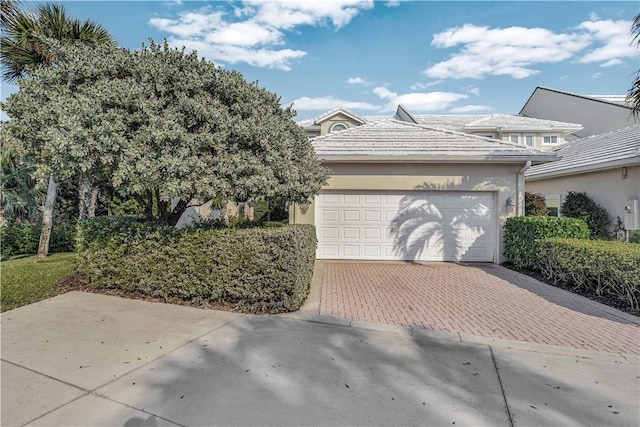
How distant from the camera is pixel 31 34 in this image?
8.95 meters

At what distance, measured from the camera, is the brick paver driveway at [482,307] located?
15.2 ft

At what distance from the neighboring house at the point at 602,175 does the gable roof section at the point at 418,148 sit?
1823 mm

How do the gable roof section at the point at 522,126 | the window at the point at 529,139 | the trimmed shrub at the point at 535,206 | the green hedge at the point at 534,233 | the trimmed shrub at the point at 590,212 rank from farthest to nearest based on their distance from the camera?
the window at the point at 529,139 → the gable roof section at the point at 522,126 → the trimmed shrub at the point at 535,206 → the trimmed shrub at the point at 590,212 → the green hedge at the point at 534,233

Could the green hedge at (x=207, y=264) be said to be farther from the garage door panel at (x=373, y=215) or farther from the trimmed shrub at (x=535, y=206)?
the trimmed shrub at (x=535, y=206)

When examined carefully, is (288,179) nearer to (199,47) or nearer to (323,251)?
(199,47)

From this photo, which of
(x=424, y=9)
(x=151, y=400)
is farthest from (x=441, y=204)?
(x=151, y=400)

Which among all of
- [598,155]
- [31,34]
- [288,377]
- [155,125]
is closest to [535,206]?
[598,155]

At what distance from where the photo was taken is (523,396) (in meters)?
3.08

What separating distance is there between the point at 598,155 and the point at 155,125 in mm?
13945

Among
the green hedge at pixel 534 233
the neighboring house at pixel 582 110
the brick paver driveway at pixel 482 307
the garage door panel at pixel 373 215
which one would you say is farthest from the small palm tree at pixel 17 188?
the neighboring house at pixel 582 110

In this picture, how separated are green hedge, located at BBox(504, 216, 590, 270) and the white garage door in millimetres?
922

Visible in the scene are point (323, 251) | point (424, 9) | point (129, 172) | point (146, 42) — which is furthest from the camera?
point (323, 251)

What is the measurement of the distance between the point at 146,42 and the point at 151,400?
222 inches

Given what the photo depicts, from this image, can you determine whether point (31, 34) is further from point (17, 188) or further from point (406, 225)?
point (406, 225)
